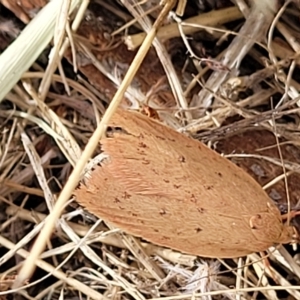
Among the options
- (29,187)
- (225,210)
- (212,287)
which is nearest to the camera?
(225,210)

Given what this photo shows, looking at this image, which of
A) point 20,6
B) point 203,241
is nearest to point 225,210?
point 203,241

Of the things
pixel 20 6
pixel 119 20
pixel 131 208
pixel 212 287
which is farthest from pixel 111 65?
pixel 212 287

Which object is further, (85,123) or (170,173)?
(85,123)

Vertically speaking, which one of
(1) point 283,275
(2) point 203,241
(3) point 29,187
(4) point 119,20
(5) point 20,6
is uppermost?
(5) point 20,6

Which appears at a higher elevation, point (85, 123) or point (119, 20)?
point (119, 20)

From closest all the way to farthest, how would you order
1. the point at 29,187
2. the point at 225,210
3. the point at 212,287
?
the point at 225,210
the point at 212,287
the point at 29,187

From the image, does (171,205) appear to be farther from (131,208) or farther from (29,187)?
(29,187)
